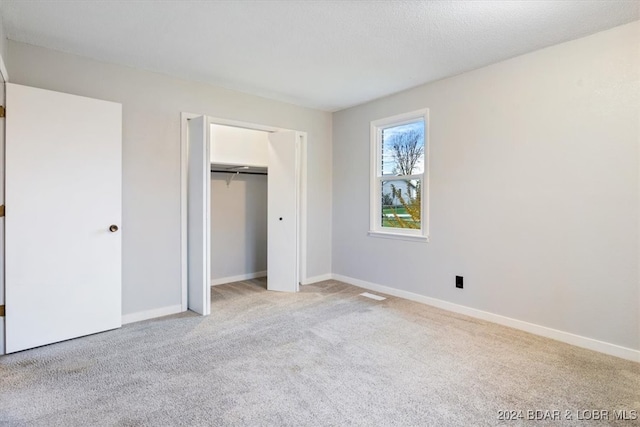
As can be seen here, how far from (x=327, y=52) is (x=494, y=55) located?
1.46 metres

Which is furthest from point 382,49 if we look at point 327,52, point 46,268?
point 46,268

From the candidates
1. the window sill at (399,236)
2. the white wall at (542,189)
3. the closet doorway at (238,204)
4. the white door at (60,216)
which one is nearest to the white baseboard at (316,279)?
the closet doorway at (238,204)

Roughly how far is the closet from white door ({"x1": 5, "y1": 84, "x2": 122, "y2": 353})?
57.0 inches

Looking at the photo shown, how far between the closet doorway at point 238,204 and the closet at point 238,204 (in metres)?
0.01

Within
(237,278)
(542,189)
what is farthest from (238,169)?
(542,189)

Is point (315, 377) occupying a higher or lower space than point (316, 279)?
lower

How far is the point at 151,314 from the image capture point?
11.0ft

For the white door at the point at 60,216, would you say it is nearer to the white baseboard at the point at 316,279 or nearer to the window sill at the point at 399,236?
the white baseboard at the point at 316,279

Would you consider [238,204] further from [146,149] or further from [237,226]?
[146,149]

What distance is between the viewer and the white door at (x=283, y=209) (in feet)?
14.0

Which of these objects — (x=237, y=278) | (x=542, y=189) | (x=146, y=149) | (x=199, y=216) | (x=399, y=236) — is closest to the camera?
(x=542, y=189)

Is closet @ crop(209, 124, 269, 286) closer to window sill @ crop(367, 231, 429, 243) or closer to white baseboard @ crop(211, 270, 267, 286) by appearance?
white baseboard @ crop(211, 270, 267, 286)

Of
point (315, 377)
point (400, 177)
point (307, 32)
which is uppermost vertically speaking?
point (307, 32)

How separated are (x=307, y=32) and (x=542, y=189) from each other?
2.32 metres
